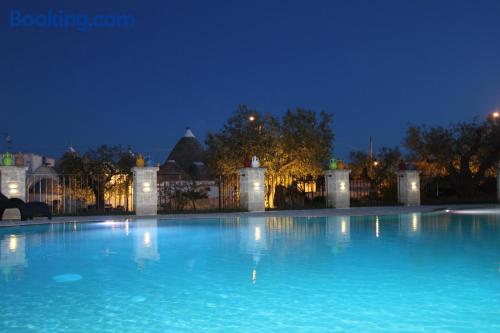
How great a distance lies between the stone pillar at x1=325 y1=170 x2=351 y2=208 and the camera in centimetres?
2530

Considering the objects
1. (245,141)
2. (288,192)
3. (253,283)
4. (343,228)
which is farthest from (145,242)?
(288,192)

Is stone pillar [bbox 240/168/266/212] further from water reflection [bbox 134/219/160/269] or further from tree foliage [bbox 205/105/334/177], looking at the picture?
water reflection [bbox 134/219/160/269]

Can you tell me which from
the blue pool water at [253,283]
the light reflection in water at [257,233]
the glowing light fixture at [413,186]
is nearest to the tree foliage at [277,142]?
the glowing light fixture at [413,186]

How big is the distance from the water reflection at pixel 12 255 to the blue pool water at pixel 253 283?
0.11 ft

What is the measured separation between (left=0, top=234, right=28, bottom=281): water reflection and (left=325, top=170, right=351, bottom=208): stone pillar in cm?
1557

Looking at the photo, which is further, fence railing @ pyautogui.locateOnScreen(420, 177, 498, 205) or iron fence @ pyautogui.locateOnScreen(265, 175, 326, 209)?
fence railing @ pyautogui.locateOnScreen(420, 177, 498, 205)

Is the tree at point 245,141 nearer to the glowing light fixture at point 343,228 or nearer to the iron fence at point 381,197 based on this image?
the iron fence at point 381,197

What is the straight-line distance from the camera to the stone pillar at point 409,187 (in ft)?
89.9

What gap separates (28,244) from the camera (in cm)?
1167

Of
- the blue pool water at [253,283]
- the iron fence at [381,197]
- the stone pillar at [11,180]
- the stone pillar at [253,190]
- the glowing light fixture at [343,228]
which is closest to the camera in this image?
the blue pool water at [253,283]

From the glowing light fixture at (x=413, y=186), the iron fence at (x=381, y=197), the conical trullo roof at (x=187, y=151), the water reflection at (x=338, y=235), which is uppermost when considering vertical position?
the conical trullo roof at (x=187, y=151)

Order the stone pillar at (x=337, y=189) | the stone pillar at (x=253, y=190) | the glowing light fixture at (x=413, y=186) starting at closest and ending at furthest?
1. the stone pillar at (x=253, y=190)
2. the stone pillar at (x=337, y=189)
3. the glowing light fixture at (x=413, y=186)

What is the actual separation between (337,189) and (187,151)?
35.1 meters

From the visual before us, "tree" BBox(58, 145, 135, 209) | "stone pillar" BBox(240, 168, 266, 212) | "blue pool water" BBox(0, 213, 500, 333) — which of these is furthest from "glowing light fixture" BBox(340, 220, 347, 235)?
"tree" BBox(58, 145, 135, 209)
